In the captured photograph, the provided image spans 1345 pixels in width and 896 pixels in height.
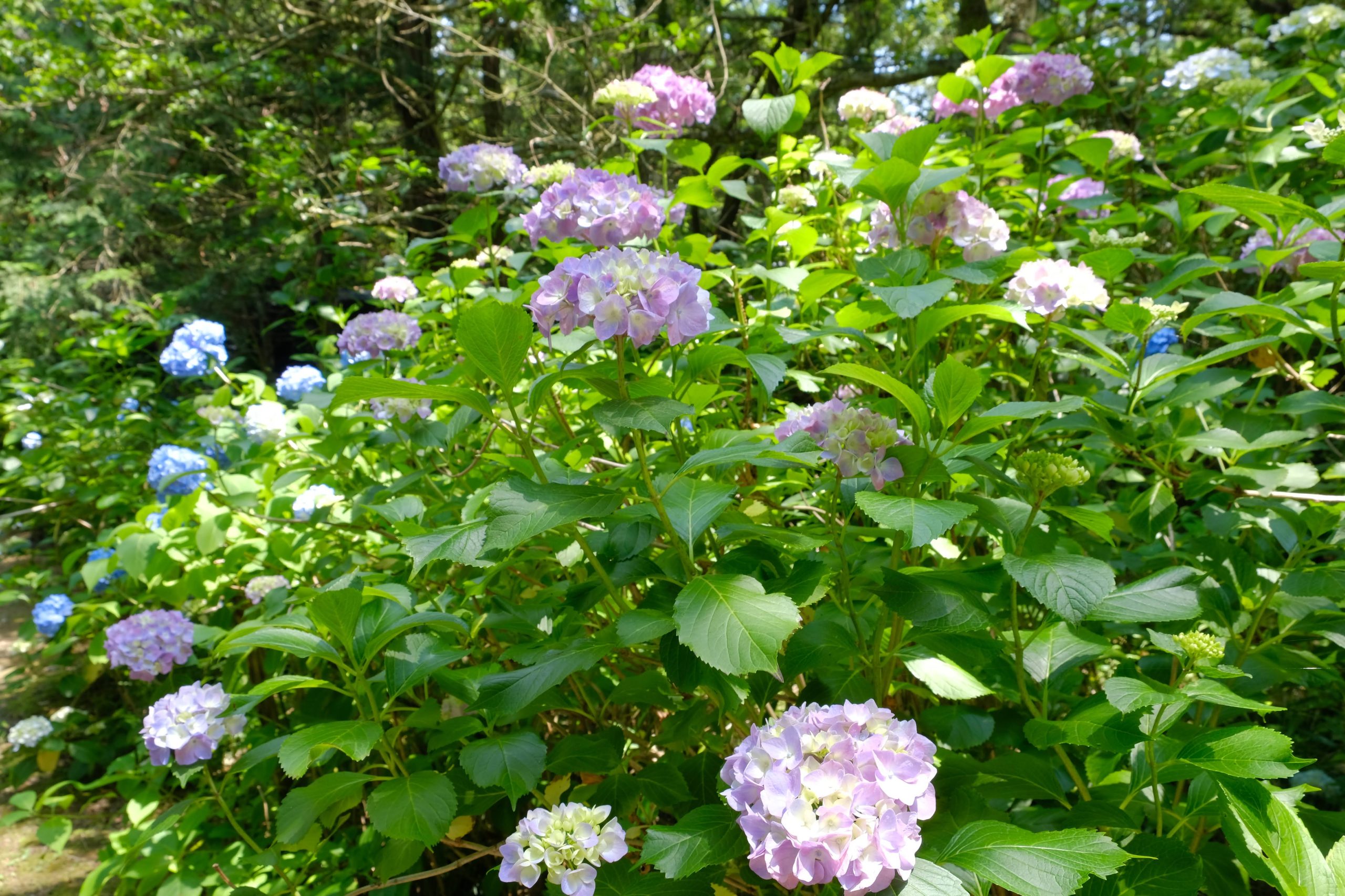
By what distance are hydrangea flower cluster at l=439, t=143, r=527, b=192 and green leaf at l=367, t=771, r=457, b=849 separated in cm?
155

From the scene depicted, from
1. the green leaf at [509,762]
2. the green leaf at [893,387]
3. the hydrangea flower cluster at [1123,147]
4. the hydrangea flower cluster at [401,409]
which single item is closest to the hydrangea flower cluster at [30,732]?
the hydrangea flower cluster at [401,409]

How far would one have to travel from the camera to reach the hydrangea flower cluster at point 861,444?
106 cm

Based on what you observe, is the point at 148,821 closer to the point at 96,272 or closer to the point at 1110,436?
the point at 1110,436

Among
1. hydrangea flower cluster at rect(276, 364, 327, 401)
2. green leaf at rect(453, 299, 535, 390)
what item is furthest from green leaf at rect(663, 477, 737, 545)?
hydrangea flower cluster at rect(276, 364, 327, 401)

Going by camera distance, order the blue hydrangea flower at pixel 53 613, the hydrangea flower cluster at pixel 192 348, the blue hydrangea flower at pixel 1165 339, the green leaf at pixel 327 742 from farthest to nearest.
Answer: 1. the blue hydrangea flower at pixel 53 613
2. the hydrangea flower cluster at pixel 192 348
3. the blue hydrangea flower at pixel 1165 339
4. the green leaf at pixel 327 742

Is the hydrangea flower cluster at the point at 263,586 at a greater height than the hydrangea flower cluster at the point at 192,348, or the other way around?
the hydrangea flower cluster at the point at 192,348

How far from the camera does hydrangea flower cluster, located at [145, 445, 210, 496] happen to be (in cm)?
263

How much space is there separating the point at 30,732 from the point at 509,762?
10.1 feet

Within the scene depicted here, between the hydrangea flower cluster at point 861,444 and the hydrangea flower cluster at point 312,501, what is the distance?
5.10 ft

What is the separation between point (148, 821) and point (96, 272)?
5.24 m

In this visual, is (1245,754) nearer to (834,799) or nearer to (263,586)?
(834,799)

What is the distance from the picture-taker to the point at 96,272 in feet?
20.5


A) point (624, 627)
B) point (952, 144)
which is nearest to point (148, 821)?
point (624, 627)

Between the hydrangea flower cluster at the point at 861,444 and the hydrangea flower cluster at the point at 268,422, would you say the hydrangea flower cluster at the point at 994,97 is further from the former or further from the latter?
the hydrangea flower cluster at the point at 268,422
